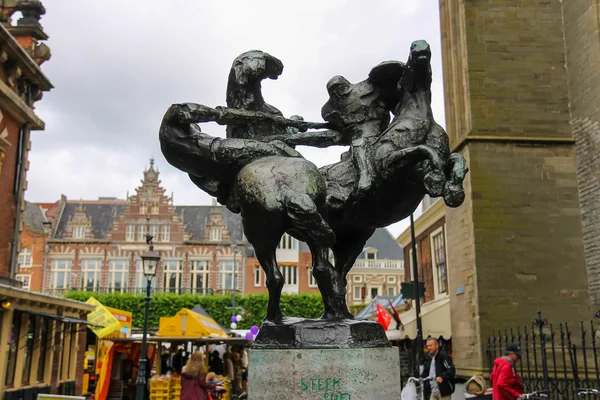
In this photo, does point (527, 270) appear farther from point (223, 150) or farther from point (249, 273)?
point (249, 273)

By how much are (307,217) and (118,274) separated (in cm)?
4682

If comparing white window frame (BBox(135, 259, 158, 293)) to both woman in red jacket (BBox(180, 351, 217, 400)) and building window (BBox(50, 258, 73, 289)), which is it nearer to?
building window (BBox(50, 258, 73, 289))

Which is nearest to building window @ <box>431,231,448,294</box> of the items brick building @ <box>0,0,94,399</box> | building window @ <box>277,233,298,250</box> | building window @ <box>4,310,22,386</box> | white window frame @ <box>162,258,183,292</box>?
brick building @ <box>0,0,94,399</box>

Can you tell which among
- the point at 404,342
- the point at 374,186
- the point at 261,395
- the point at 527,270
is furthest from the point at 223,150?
the point at 404,342

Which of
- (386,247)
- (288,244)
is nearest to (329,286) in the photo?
(288,244)

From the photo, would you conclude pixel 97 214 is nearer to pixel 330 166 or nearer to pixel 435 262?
pixel 435 262

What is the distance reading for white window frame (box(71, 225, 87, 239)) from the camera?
47.9 meters

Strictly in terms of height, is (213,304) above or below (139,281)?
below

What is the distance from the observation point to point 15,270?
17.3 m

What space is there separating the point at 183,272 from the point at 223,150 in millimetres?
45661

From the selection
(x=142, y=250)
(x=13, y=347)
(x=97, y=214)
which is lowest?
(x=13, y=347)

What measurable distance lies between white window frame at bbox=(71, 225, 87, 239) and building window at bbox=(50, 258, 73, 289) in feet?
6.77

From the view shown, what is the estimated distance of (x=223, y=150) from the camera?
11.2 feet

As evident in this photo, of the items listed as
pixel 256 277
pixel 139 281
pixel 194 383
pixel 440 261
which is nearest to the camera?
pixel 194 383
